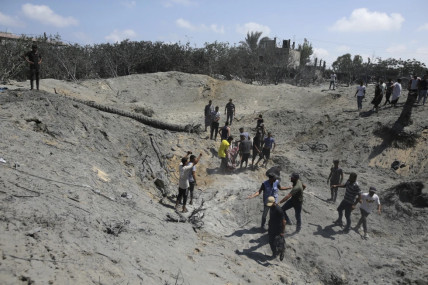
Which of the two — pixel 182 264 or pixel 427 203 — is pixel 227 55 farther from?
pixel 182 264

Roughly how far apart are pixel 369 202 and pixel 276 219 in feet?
9.23

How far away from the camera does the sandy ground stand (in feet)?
16.4

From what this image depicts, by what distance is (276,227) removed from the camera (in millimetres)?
6984

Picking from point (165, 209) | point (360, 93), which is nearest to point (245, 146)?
point (165, 209)

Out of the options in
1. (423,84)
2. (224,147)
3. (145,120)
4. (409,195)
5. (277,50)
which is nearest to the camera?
(409,195)

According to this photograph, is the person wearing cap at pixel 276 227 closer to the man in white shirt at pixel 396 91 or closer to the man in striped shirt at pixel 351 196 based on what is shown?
the man in striped shirt at pixel 351 196

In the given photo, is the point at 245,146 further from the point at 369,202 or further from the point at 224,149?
the point at 369,202

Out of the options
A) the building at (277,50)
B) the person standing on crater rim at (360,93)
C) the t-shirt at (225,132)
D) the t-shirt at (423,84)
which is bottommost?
the t-shirt at (225,132)

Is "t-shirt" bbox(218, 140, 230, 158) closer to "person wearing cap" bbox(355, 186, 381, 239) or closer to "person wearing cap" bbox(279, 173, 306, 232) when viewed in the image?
"person wearing cap" bbox(279, 173, 306, 232)

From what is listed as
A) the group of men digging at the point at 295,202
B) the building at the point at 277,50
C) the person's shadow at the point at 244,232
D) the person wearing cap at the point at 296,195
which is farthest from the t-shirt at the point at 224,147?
the building at the point at 277,50

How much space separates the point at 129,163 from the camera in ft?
33.7

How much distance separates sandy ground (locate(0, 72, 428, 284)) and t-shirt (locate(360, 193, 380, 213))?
738 mm

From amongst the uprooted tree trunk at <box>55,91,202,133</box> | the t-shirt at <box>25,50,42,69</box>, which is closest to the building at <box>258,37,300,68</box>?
the uprooted tree trunk at <box>55,91,202,133</box>

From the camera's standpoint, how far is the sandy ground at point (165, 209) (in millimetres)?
4996
